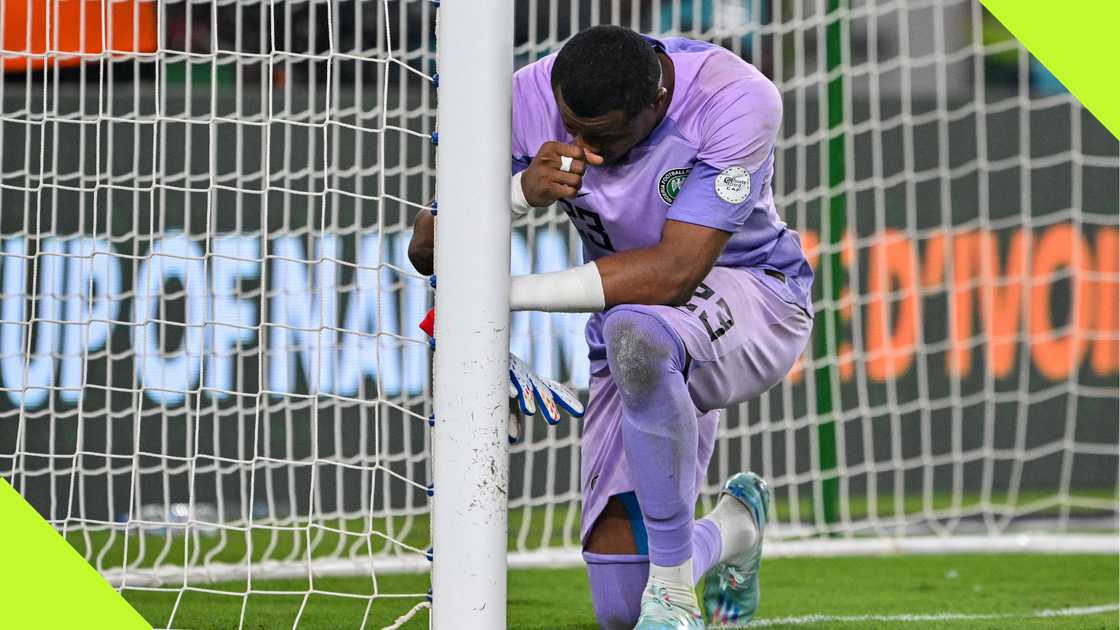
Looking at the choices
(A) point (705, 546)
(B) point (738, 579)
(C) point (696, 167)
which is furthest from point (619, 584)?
(C) point (696, 167)

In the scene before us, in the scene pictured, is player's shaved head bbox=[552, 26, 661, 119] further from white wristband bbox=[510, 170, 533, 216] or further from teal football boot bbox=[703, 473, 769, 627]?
teal football boot bbox=[703, 473, 769, 627]

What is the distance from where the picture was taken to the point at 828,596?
4023mm

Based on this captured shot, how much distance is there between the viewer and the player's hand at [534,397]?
8.00 feet

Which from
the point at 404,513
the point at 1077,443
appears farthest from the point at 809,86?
the point at 404,513

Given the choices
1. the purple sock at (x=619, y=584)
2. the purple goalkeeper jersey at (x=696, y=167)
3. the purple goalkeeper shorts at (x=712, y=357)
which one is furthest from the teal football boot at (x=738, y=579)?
the purple goalkeeper jersey at (x=696, y=167)

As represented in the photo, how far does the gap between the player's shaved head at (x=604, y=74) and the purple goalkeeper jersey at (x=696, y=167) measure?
8.3 inches

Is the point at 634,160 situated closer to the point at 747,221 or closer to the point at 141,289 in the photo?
the point at 747,221

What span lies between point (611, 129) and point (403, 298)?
283 cm

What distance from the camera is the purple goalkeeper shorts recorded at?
2738mm

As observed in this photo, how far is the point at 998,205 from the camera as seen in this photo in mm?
5957

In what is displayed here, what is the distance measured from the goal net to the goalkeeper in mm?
1437

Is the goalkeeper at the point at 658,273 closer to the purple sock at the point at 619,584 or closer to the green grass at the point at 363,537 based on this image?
the purple sock at the point at 619,584

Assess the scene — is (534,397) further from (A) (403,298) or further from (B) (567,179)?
(A) (403,298)

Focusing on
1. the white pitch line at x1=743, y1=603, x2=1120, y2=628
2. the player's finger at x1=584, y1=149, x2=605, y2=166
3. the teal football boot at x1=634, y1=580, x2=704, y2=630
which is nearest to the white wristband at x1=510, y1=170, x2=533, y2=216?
the player's finger at x1=584, y1=149, x2=605, y2=166
